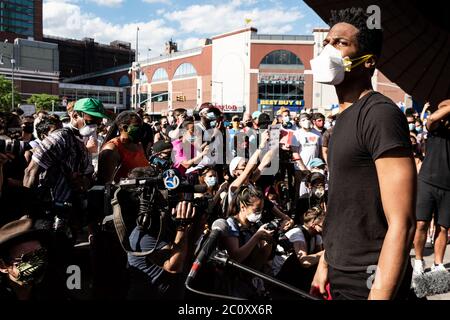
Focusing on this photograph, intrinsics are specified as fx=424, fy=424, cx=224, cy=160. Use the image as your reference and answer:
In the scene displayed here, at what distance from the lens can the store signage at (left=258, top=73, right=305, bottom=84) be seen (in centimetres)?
5581

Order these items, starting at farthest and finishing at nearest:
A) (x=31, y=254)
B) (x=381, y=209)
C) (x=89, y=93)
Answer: (x=89, y=93)
(x=31, y=254)
(x=381, y=209)

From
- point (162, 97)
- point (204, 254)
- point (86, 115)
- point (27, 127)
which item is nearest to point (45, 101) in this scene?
point (162, 97)

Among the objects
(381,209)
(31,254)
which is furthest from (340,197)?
(31,254)

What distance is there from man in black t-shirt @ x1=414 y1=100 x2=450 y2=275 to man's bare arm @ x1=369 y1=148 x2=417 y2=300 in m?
3.10

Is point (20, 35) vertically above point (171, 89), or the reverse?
point (20, 35)

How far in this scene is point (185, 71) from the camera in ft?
228

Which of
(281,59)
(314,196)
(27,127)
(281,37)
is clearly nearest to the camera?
(314,196)

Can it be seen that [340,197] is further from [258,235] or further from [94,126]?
[94,126]

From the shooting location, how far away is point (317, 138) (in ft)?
23.8

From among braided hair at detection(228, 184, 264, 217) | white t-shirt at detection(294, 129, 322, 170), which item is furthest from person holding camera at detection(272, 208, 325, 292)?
white t-shirt at detection(294, 129, 322, 170)

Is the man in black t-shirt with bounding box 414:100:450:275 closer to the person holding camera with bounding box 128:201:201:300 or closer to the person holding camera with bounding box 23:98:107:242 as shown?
the person holding camera with bounding box 128:201:201:300

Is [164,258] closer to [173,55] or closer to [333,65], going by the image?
[333,65]

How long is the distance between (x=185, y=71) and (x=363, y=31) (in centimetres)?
6954
